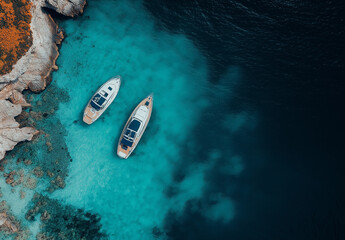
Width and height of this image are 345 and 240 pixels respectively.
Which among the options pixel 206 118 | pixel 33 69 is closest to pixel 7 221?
pixel 33 69

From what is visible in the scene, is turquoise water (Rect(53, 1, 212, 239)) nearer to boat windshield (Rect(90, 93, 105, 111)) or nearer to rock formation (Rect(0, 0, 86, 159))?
rock formation (Rect(0, 0, 86, 159))

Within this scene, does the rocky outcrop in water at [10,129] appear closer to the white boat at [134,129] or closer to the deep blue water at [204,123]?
the deep blue water at [204,123]

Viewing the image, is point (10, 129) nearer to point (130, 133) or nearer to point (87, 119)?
point (87, 119)

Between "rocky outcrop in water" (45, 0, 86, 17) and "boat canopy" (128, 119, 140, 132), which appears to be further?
"boat canopy" (128, 119, 140, 132)

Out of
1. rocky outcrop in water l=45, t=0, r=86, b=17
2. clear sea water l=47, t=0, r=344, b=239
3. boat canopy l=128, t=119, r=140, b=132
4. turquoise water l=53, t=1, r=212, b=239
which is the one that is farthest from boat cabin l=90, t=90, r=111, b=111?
rocky outcrop in water l=45, t=0, r=86, b=17

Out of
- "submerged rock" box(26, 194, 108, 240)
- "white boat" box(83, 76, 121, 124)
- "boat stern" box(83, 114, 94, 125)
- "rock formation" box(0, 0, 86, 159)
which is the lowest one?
"submerged rock" box(26, 194, 108, 240)

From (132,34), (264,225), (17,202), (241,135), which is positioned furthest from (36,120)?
(264,225)

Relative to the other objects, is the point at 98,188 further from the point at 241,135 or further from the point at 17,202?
the point at 241,135
